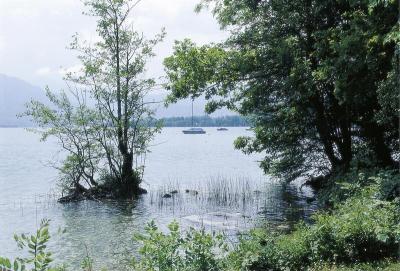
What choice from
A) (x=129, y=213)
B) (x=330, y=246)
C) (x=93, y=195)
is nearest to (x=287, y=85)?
(x=129, y=213)

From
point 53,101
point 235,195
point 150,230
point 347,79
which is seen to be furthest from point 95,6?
point 150,230

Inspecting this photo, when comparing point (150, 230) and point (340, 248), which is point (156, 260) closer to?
point (150, 230)

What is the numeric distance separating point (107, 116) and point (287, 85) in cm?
1316

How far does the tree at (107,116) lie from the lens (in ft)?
93.8

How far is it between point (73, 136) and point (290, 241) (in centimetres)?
2159

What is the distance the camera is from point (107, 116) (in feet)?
96.5

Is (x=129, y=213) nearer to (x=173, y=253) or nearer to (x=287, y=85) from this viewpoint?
(x=287, y=85)

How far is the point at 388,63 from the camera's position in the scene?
15602mm

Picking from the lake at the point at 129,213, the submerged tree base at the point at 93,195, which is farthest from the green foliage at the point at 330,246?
the submerged tree base at the point at 93,195

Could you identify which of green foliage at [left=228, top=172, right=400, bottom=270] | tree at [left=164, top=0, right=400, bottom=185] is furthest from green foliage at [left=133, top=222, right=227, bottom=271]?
tree at [left=164, top=0, right=400, bottom=185]

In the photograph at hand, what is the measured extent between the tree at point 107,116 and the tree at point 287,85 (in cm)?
662

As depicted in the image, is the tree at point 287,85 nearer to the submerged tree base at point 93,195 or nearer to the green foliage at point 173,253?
the submerged tree base at point 93,195

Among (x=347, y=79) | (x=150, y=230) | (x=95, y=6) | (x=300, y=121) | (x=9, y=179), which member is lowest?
(x=9, y=179)

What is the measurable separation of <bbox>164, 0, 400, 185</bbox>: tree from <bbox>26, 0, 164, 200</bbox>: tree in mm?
6619
